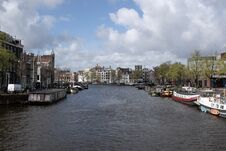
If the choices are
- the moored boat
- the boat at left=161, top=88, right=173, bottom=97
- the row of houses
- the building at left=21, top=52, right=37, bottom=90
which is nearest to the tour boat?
the boat at left=161, top=88, right=173, bottom=97

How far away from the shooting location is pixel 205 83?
164250 mm

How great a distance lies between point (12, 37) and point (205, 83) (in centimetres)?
8197

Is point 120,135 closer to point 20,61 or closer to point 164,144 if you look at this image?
point 164,144

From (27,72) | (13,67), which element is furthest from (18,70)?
(27,72)

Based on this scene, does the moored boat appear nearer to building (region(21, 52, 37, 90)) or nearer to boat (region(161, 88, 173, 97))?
boat (region(161, 88, 173, 97))

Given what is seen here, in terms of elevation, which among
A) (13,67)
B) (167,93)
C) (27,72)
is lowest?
(167,93)

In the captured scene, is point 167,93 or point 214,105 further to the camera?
point 167,93

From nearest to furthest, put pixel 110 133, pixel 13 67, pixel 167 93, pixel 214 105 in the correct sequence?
pixel 110 133 < pixel 214 105 < pixel 13 67 < pixel 167 93

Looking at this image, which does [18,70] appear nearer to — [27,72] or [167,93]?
[27,72]

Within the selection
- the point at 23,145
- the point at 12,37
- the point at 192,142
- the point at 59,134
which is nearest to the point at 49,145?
the point at 23,145

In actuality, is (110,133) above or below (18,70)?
below

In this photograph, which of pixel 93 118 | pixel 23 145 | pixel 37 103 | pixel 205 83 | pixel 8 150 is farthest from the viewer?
pixel 205 83

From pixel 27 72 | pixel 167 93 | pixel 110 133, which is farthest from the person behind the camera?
pixel 27 72

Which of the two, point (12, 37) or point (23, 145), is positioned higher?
point (12, 37)
